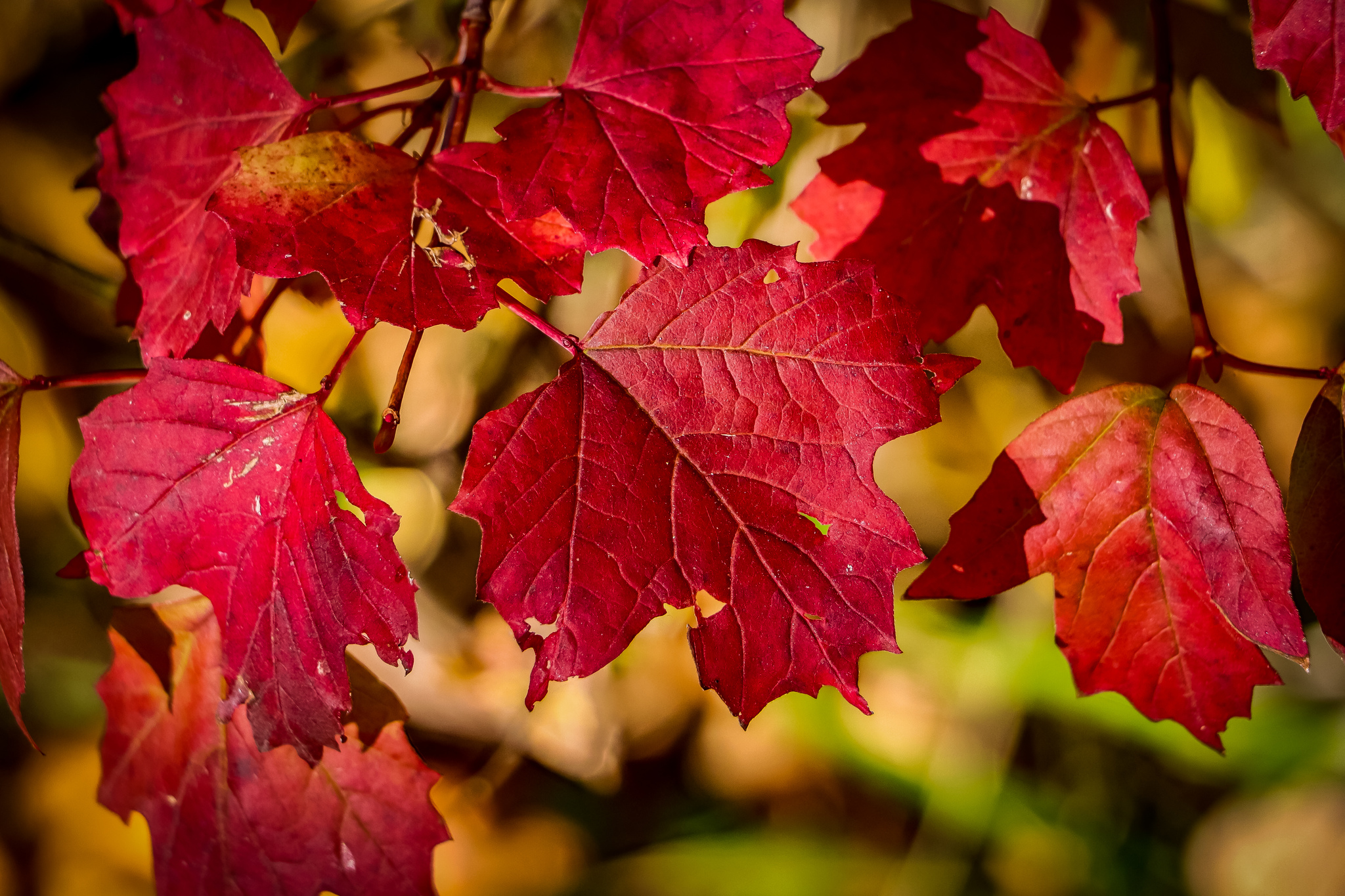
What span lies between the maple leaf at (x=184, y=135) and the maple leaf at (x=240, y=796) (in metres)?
0.25

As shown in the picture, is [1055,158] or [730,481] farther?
[1055,158]

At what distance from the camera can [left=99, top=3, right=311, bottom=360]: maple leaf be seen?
1.42 ft

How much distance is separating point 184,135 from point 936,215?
48cm

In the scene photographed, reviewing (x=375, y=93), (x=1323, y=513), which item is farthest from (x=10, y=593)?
(x=1323, y=513)

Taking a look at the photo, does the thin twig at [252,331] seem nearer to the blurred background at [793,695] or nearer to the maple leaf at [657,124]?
the blurred background at [793,695]

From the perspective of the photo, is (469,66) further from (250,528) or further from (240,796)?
(240,796)

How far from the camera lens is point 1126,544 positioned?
0.49 m

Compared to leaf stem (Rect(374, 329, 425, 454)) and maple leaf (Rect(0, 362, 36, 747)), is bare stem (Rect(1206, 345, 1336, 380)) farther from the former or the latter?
maple leaf (Rect(0, 362, 36, 747))

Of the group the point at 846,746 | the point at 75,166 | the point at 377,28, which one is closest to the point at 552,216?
the point at 377,28

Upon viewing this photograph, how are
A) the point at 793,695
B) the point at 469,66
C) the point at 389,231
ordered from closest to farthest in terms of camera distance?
the point at 389,231 < the point at 469,66 < the point at 793,695

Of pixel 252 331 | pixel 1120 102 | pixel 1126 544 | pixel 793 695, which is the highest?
pixel 1120 102

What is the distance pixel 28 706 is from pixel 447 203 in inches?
28.0

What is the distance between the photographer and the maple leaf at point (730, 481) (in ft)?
1.26

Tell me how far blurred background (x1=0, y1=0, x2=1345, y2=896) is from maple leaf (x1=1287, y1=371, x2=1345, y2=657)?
25 cm
